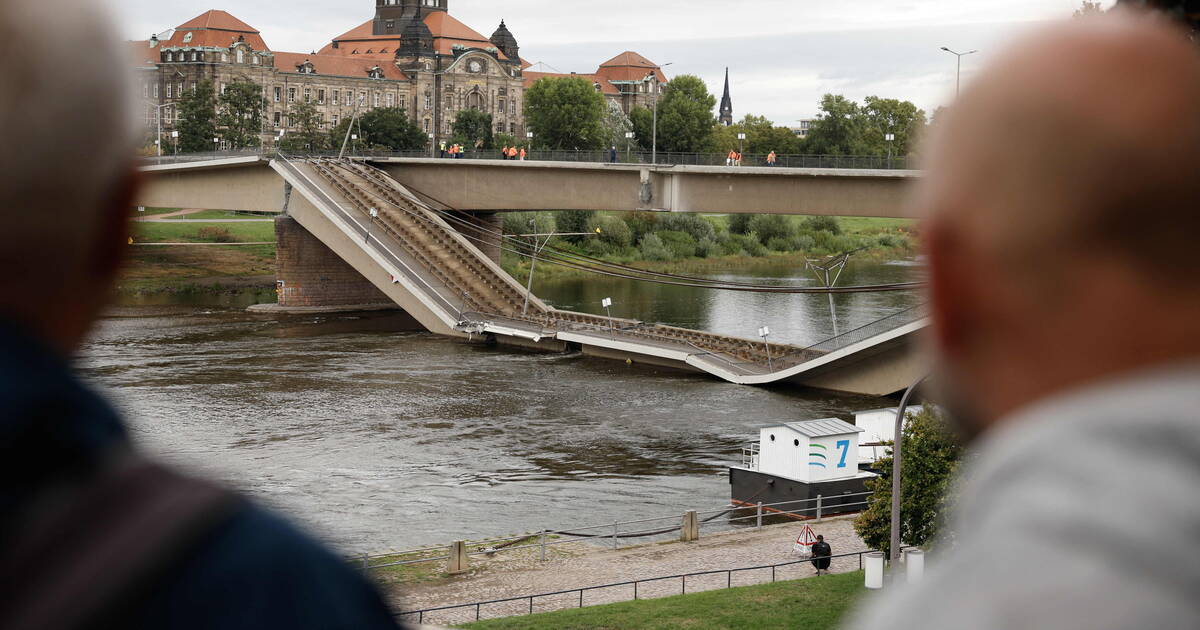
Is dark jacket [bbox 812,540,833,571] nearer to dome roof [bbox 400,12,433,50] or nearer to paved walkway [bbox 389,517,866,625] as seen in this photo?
paved walkway [bbox 389,517,866,625]

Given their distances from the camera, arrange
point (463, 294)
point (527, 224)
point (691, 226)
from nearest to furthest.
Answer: point (463, 294) < point (527, 224) < point (691, 226)

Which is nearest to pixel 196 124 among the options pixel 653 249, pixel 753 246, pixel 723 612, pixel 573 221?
pixel 573 221

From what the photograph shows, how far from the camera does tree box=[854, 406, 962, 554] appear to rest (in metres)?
23.2

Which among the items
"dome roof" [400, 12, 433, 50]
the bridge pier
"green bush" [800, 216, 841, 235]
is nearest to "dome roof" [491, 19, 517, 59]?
"dome roof" [400, 12, 433, 50]

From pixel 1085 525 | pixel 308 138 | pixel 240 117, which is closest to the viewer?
pixel 1085 525

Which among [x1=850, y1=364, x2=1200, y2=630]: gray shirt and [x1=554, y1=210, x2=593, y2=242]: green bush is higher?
[x1=850, y1=364, x2=1200, y2=630]: gray shirt

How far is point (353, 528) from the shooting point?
25.0m

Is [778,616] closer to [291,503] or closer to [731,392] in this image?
[291,503]

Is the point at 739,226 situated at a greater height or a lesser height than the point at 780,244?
greater

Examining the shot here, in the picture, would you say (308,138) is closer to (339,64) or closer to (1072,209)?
(339,64)

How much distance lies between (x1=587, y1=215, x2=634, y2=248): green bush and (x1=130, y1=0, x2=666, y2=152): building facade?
31.4m

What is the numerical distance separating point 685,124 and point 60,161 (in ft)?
422

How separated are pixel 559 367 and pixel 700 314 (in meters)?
16.5

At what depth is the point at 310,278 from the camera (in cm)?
6316
